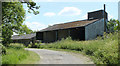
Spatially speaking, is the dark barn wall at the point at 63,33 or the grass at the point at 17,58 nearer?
the grass at the point at 17,58

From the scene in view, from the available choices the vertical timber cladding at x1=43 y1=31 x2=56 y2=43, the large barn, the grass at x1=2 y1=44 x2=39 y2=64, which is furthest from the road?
the vertical timber cladding at x1=43 y1=31 x2=56 y2=43

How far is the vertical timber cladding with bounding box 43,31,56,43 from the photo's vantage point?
3112 cm

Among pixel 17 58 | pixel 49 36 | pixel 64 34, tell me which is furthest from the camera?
pixel 49 36

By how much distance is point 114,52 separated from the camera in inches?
344

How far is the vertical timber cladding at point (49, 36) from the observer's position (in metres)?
31.1

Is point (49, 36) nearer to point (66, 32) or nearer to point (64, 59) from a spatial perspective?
point (66, 32)

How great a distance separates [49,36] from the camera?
3209cm

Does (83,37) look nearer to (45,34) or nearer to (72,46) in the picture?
(72,46)

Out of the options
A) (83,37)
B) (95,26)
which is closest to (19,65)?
(83,37)

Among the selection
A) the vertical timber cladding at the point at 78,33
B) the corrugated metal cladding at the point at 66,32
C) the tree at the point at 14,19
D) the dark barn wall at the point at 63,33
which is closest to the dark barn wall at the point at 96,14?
the corrugated metal cladding at the point at 66,32

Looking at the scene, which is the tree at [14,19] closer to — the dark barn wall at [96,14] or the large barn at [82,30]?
the large barn at [82,30]

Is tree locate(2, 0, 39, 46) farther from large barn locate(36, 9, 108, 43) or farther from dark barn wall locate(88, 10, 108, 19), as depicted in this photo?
dark barn wall locate(88, 10, 108, 19)

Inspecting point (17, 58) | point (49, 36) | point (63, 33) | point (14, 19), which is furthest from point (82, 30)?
point (17, 58)

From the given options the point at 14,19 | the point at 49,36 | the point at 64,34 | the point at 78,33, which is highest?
the point at 14,19
